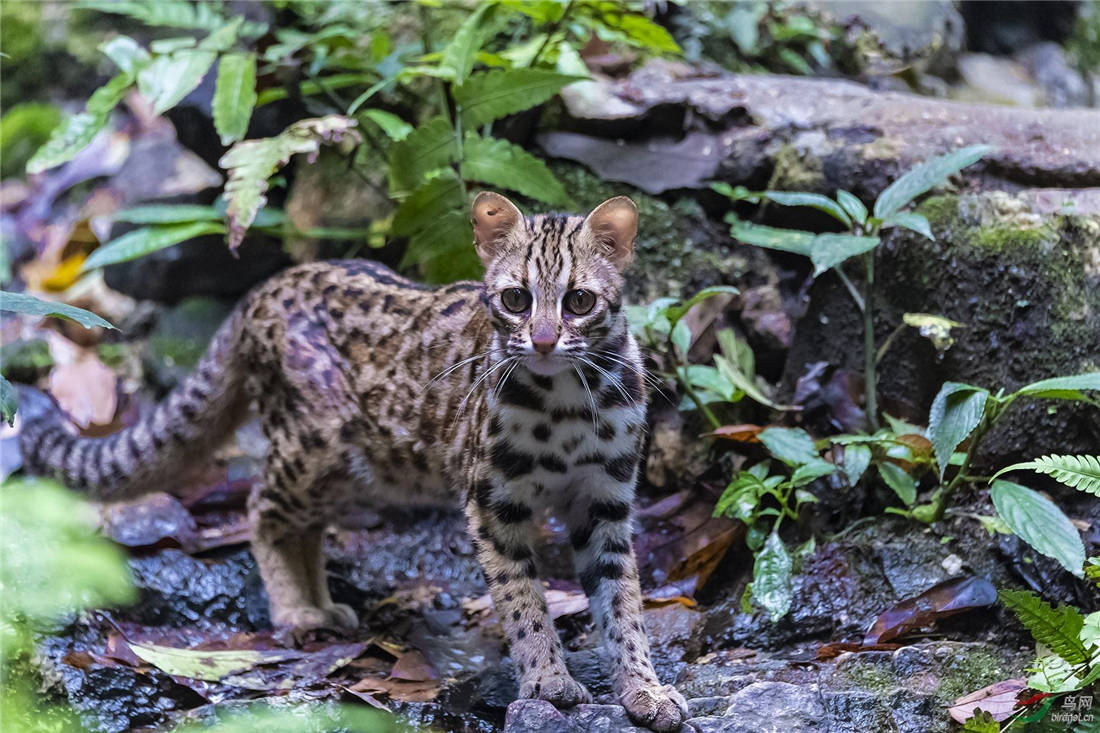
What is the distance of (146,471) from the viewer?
18.0 feet

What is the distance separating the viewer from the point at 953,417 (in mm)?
3953

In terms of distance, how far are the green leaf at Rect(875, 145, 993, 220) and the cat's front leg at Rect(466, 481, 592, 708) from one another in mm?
1985

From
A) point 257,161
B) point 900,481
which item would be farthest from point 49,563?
point 900,481

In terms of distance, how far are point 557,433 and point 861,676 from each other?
137cm

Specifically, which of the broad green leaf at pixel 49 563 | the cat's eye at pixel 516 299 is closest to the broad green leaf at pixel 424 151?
the cat's eye at pixel 516 299

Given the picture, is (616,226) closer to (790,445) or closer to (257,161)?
(790,445)

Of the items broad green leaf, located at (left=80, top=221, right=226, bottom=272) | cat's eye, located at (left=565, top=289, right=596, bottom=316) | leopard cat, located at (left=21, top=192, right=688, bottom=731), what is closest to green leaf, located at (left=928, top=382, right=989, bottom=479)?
leopard cat, located at (left=21, top=192, right=688, bottom=731)

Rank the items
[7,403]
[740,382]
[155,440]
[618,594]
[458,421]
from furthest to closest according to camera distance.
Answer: [155,440] < [740,382] < [458,421] < [618,594] < [7,403]

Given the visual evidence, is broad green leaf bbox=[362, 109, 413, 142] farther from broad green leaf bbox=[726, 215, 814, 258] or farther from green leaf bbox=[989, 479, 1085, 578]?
green leaf bbox=[989, 479, 1085, 578]

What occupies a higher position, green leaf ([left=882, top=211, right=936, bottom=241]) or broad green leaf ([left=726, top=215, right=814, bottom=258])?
green leaf ([left=882, top=211, right=936, bottom=241])

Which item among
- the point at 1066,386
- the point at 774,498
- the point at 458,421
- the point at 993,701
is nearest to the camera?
the point at 993,701

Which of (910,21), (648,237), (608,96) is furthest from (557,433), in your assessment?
(910,21)

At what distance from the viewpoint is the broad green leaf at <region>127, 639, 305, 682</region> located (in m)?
4.21

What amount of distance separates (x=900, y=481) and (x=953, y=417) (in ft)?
2.13
